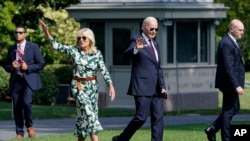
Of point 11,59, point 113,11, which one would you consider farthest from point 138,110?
point 113,11

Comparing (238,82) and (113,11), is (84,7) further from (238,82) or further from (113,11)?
(238,82)

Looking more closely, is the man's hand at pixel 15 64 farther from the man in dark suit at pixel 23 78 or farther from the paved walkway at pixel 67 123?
the paved walkway at pixel 67 123

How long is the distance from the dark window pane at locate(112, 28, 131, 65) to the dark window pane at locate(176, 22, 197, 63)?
5.37 ft

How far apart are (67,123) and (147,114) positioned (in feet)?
24.3

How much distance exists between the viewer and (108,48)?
1257 inches

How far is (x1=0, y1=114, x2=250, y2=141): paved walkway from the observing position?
65.2 feet

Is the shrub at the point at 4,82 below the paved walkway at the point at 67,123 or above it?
above

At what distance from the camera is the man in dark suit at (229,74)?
15.2 m

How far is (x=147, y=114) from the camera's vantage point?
601 inches

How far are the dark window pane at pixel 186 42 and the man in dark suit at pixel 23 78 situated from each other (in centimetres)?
1385

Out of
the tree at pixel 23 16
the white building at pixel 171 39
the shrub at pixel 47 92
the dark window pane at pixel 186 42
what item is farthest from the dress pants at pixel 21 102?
the tree at pixel 23 16

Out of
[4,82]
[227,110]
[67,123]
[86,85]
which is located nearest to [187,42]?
[4,82]

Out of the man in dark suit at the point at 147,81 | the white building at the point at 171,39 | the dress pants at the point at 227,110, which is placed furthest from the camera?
the white building at the point at 171,39

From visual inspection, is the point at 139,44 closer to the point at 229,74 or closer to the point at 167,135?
the point at 229,74
